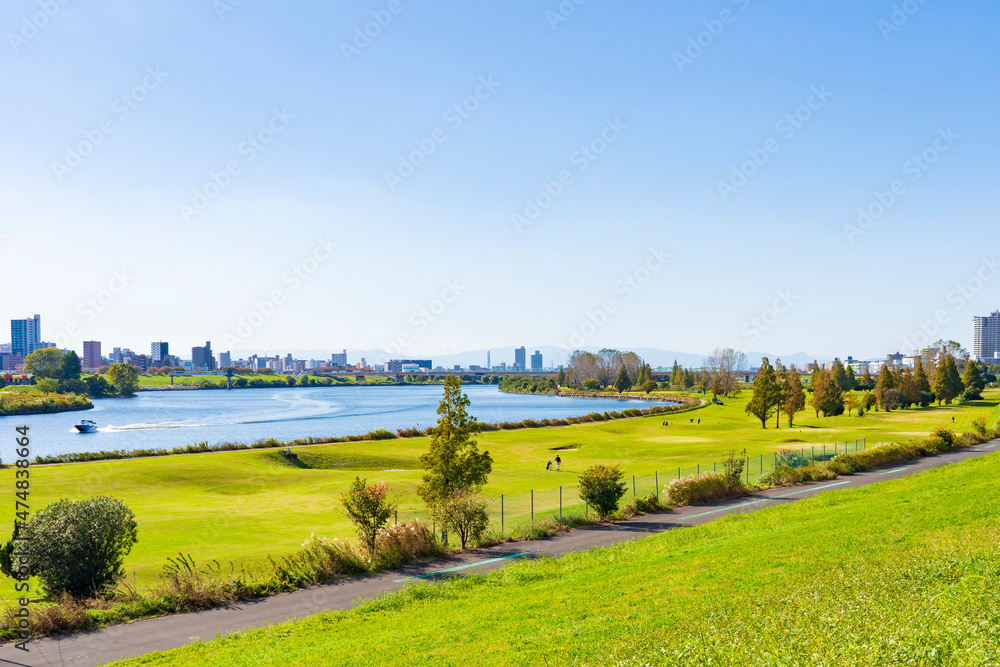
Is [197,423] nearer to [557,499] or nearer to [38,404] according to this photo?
[38,404]

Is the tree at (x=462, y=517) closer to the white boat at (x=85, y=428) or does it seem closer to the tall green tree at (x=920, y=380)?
the white boat at (x=85, y=428)

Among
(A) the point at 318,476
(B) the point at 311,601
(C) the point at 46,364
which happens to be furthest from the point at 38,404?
(B) the point at 311,601

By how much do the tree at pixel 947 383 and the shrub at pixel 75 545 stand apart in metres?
125

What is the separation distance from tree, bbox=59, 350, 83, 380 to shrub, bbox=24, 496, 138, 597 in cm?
18924

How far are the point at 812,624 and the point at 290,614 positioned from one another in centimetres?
1322

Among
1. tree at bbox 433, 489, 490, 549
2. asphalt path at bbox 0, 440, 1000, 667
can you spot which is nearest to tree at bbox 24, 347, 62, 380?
tree at bbox 433, 489, 490, 549

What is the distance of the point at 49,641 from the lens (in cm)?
1552

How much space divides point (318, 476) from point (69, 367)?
16619 centimetres

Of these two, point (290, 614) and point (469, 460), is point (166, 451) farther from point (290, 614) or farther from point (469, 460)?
point (290, 614)

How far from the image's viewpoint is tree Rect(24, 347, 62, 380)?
575 feet

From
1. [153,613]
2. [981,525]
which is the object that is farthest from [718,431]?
[153,613]

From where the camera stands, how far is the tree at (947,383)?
365ft

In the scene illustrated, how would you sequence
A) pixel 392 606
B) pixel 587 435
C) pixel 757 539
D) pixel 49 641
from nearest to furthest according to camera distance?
pixel 49 641 < pixel 392 606 < pixel 757 539 < pixel 587 435

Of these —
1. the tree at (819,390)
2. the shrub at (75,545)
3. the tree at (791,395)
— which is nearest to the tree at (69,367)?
the tree at (791,395)
